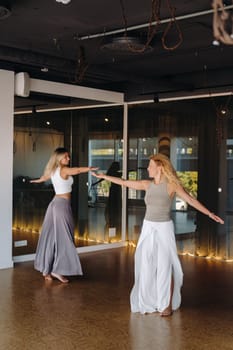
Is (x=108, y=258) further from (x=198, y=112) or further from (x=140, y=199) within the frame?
(x=198, y=112)

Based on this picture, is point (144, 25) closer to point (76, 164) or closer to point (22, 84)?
point (22, 84)

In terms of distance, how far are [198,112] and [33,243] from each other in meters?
3.20

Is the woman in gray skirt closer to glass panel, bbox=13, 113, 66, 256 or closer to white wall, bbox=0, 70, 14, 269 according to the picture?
white wall, bbox=0, 70, 14, 269

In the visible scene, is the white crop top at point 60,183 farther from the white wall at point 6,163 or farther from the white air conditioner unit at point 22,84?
the white air conditioner unit at point 22,84

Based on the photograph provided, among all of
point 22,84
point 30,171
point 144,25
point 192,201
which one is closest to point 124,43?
point 144,25

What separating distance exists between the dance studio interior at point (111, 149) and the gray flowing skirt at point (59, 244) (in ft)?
0.61

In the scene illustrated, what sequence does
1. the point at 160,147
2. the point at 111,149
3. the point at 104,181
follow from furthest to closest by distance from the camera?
the point at 111,149 < the point at 104,181 < the point at 160,147

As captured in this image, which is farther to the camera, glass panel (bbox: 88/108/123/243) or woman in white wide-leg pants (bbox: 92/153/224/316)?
glass panel (bbox: 88/108/123/243)

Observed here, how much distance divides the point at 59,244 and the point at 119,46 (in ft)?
7.77

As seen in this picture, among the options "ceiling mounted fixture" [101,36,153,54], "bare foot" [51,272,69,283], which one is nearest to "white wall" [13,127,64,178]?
"bare foot" [51,272,69,283]

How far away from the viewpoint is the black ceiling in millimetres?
4664

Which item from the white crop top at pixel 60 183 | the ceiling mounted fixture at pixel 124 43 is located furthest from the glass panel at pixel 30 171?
the ceiling mounted fixture at pixel 124 43

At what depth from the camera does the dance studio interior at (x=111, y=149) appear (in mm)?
4246

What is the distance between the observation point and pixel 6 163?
21.2 feet
